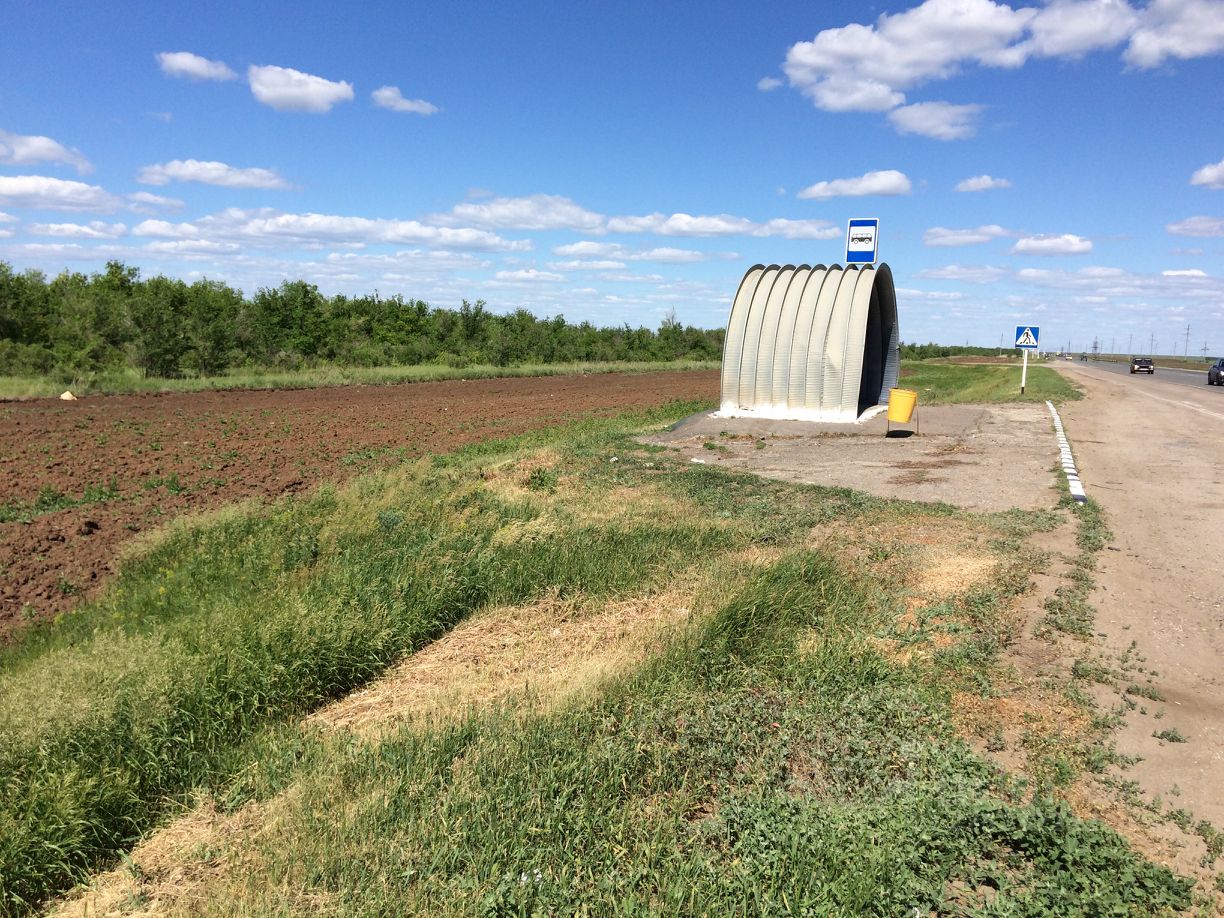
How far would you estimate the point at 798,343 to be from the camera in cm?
2264

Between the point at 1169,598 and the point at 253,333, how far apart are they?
144 feet

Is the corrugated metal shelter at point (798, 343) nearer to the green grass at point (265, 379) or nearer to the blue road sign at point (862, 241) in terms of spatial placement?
the blue road sign at point (862, 241)

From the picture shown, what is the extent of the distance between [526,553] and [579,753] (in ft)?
12.3

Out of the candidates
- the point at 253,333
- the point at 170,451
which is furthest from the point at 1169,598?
the point at 253,333

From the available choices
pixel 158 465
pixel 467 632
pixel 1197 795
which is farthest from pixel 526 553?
pixel 158 465

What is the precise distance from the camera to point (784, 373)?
2284 centimetres

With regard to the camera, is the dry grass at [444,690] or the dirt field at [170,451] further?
the dirt field at [170,451]

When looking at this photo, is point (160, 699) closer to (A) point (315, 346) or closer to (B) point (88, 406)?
(B) point (88, 406)

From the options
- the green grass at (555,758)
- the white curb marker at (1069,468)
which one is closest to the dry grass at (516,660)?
the green grass at (555,758)

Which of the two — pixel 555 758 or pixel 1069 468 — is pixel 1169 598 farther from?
pixel 1069 468

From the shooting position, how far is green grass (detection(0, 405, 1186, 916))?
3361mm

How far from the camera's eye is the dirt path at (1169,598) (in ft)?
14.5

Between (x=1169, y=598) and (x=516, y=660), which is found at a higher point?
(x=1169, y=598)

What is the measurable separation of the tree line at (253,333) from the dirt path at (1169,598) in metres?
34.2
